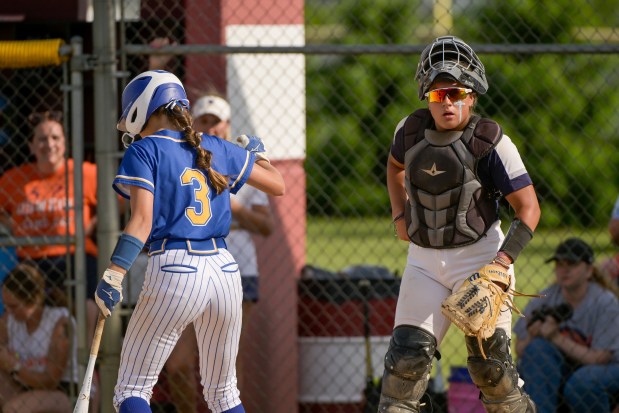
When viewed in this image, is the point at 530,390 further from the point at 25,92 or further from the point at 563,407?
the point at 25,92

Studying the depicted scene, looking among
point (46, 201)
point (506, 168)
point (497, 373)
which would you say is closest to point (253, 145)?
point (506, 168)

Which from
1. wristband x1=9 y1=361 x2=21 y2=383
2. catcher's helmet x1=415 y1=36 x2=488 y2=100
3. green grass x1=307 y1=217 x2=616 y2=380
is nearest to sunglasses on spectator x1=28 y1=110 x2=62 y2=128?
wristband x1=9 y1=361 x2=21 y2=383

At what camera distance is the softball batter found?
14.4 feet

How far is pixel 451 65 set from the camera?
4.51m

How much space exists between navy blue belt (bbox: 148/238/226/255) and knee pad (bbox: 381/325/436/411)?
861 mm

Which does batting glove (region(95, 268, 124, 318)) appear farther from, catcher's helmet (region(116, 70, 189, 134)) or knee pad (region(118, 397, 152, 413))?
catcher's helmet (region(116, 70, 189, 134))

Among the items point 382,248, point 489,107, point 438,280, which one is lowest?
point 438,280

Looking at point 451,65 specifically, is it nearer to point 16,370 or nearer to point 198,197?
point 198,197

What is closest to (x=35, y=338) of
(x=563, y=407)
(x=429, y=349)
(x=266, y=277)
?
(x=266, y=277)

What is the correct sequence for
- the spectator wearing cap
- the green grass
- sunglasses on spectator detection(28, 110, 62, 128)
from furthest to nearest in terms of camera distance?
1. the green grass
2. sunglasses on spectator detection(28, 110, 62, 128)
3. the spectator wearing cap

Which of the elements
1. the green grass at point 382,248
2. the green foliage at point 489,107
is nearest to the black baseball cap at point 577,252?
the green grass at point 382,248

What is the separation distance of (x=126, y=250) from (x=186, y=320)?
380 millimetres

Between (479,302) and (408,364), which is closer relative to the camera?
(479,302)

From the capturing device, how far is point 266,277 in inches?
269
